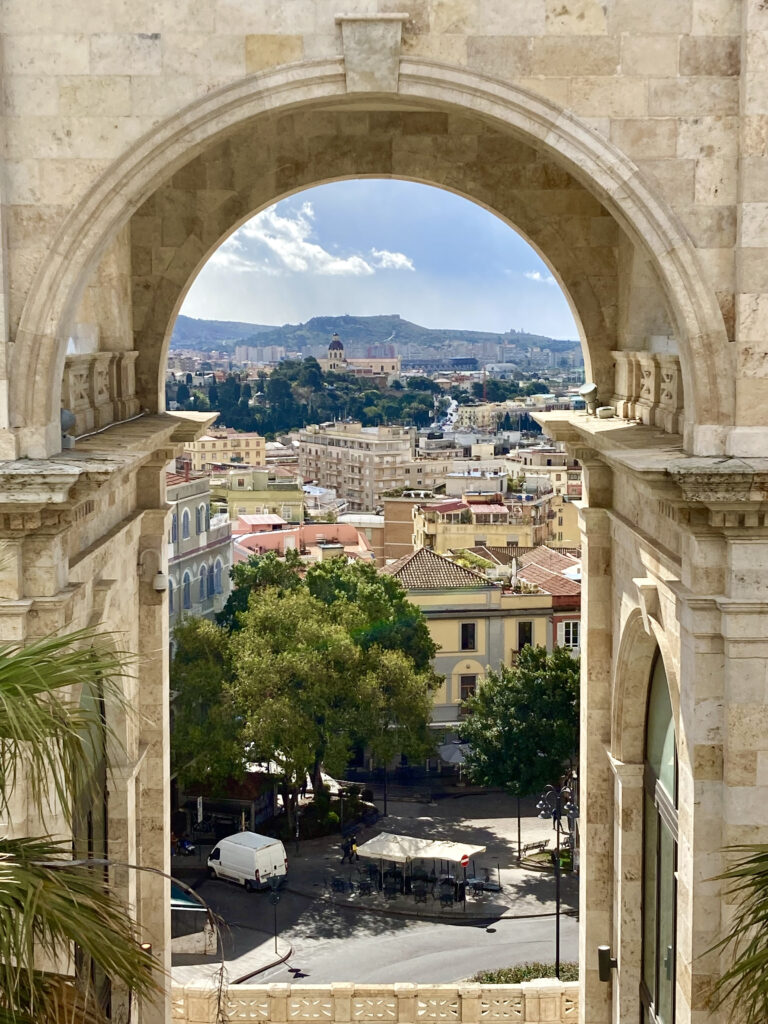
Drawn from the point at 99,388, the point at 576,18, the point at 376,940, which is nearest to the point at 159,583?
the point at 99,388

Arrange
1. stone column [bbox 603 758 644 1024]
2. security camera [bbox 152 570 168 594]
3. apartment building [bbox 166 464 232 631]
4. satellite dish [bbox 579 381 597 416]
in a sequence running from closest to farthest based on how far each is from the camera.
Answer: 1. stone column [bbox 603 758 644 1024]
2. security camera [bbox 152 570 168 594]
3. satellite dish [bbox 579 381 597 416]
4. apartment building [bbox 166 464 232 631]

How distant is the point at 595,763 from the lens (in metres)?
18.3

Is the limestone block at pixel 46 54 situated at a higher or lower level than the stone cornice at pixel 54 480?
higher

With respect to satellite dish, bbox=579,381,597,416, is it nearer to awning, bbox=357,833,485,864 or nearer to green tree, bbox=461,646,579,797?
awning, bbox=357,833,485,864

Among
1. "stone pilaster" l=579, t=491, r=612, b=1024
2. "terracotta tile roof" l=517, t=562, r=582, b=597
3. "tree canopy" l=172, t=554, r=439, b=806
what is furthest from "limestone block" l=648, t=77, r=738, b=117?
"terracotta tile roof" l=517, t=562, r=582, b=597

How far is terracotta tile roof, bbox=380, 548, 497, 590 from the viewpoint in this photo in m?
62.0

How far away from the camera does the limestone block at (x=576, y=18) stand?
13391 mm

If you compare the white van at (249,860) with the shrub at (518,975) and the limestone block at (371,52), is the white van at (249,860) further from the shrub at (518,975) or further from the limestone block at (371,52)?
the limestone block at (371,52)

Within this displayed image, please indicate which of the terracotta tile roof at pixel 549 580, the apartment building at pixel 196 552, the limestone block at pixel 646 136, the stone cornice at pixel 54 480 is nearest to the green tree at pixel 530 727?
the terracotta tile roof at pixel 549 580

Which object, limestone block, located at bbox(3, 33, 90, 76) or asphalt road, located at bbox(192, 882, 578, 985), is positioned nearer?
limestone block, located at bbox(3, 33, 90, 76)

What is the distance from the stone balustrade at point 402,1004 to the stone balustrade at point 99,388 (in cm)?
758

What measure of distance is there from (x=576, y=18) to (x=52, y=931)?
8749mm

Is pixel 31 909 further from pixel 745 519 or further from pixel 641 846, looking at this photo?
pixel 641 846

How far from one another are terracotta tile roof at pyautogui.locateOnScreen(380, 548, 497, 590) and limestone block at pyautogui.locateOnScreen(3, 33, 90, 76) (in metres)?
48.9
